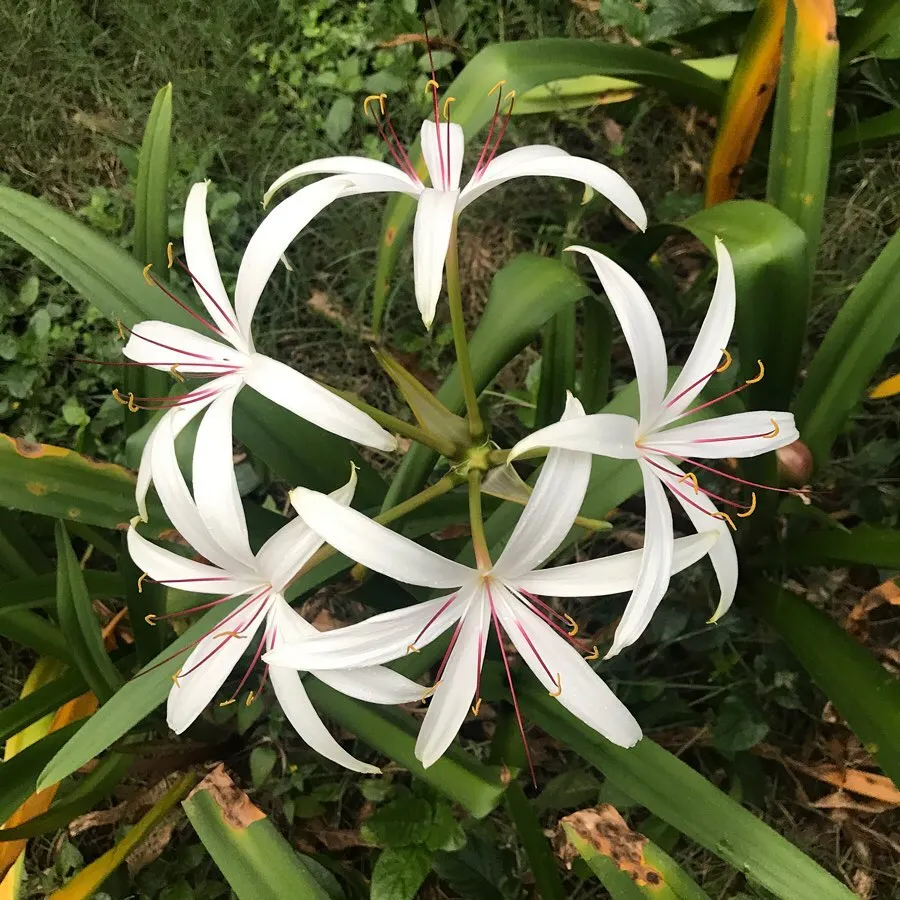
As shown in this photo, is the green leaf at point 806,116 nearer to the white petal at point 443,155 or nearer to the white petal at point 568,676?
the white petal at point 443,155

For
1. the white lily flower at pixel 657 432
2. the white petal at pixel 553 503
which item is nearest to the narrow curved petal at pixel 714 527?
the white lily flower at pixel 657 432

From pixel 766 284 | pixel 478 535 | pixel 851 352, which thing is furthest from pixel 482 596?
pixel 851 352

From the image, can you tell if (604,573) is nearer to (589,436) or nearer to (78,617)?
(589,436)

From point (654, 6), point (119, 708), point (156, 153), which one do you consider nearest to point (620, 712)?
point (119, 708)

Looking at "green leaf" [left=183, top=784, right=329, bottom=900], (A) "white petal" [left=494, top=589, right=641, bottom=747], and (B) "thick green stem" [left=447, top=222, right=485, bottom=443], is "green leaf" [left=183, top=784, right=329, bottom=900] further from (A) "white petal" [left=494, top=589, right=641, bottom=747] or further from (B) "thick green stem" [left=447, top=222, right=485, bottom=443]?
(B) "thick green stem" [left=447, top=222, right=485, bottom=443]

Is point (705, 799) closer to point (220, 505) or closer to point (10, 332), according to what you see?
point (220, 505)

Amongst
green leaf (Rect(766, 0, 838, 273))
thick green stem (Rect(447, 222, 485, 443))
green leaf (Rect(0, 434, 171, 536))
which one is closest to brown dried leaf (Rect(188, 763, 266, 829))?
green leaf (Rect(0, 434, 171, 536))

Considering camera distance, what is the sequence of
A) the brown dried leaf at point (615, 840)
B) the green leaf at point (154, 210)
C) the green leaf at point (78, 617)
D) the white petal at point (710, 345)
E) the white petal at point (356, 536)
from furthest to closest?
the green leaf at point (154, 210) → the green leaf at point (78, 617) → the brown dried leaf at point (615, 840) → the white petal at point (710, 345) → the white petal at point (356, 536)
